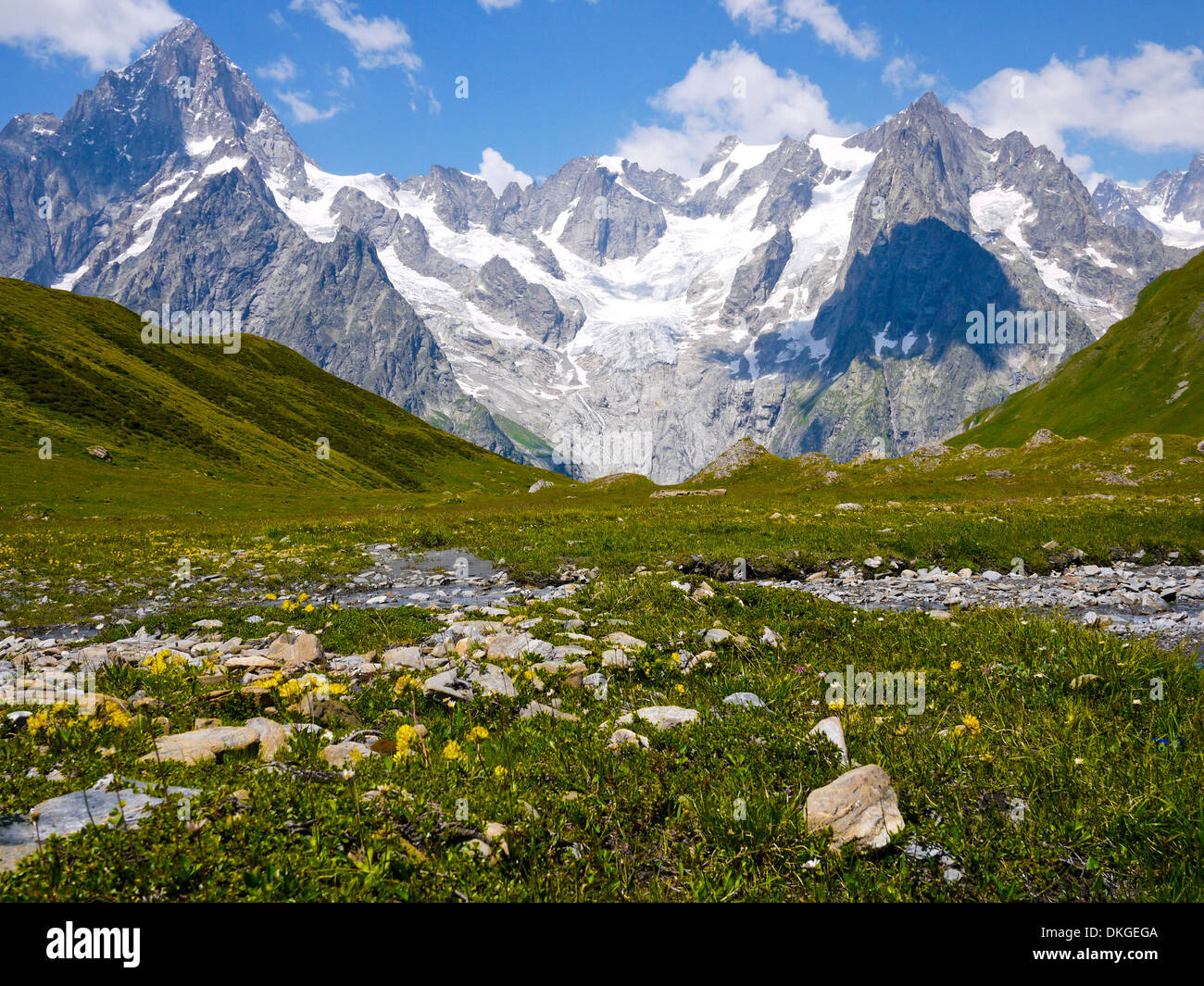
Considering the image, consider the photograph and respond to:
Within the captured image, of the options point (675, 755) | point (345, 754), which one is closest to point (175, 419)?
point (345, 754)

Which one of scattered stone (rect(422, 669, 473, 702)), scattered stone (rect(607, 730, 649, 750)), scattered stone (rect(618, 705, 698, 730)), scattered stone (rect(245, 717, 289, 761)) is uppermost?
scattered stone (rect(245, 717, 289, 761))

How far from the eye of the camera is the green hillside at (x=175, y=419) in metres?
67.7

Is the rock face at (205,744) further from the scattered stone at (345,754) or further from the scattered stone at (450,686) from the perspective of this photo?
the scattered stone at (450,686)

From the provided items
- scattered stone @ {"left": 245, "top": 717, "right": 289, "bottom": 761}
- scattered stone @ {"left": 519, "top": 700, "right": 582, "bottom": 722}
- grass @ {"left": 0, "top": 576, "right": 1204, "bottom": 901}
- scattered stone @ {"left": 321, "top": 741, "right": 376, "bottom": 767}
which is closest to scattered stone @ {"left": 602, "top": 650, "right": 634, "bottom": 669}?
grass @ {"left": 0, "top": 576, "right": 1204, "bottom": 901}

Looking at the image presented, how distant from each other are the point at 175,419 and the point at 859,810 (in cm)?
10607

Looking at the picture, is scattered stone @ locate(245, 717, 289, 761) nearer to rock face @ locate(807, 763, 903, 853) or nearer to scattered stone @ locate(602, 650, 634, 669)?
scattered stone @ locate(602, 650, 634, 669)

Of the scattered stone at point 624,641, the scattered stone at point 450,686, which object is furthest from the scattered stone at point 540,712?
the scattered stone at point 624,641

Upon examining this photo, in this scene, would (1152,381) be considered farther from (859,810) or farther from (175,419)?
(175,419)

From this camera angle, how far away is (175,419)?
288ft

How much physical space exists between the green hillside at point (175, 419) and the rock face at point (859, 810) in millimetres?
64709

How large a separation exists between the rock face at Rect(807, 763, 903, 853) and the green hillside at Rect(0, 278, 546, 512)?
64.7m

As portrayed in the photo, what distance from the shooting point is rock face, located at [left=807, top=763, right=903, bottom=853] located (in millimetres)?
5145

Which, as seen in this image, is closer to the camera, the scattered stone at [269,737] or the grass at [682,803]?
the grass at [682,803]
